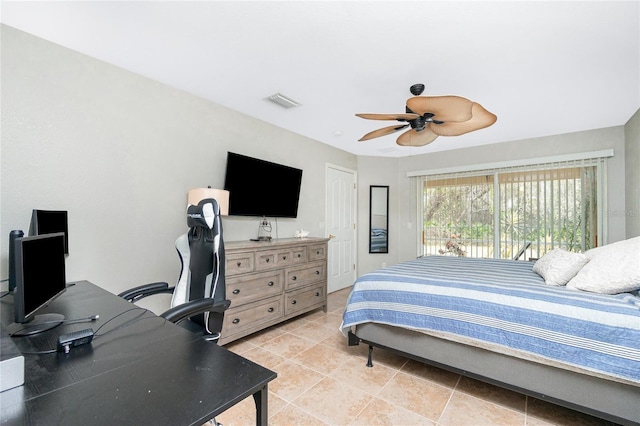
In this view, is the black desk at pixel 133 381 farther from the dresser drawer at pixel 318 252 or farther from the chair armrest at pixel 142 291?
the dresser drawer at pixel 318 252

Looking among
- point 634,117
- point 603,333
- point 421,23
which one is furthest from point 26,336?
point 634,117

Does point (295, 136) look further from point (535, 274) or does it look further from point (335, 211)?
point (535, 274)

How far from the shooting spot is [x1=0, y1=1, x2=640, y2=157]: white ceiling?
1749 millimetres

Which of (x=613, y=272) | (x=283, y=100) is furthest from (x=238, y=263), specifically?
(x=613, y=272)

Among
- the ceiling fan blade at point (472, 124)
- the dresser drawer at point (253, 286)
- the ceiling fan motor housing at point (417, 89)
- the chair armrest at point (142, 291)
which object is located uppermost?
the ceiling fan motor housing at point (417, 89)

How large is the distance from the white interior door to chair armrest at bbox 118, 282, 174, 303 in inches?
120

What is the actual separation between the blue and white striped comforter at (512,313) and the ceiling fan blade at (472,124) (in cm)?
126

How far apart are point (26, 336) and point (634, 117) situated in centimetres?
548

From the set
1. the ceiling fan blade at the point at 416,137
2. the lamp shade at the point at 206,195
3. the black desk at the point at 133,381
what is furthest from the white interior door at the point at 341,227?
the black desk at the point at 133,381

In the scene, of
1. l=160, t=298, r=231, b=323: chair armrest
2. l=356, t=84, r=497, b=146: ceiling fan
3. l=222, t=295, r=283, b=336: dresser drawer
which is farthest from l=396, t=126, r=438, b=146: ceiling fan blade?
l=160, t=298, r=231, b=323: chair armrest

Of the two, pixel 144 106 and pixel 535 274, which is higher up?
pixel 144 106

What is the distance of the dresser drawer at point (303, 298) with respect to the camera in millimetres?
3299

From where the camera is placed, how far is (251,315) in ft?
9.43

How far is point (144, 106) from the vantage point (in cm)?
259
